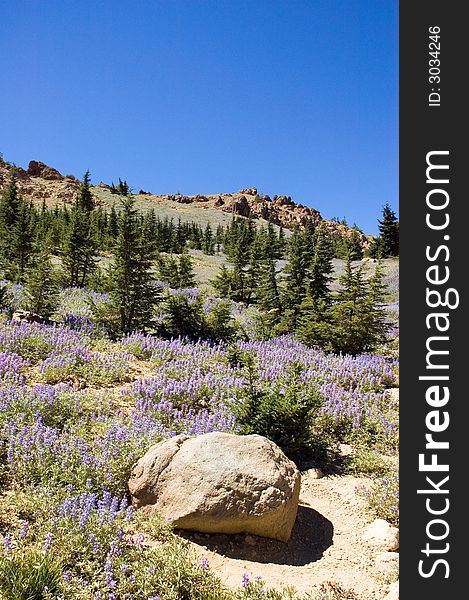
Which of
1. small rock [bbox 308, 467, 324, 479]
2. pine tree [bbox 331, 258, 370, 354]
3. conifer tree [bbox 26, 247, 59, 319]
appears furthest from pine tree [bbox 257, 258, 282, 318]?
small rock [bbox 308, 467, 324, 479]

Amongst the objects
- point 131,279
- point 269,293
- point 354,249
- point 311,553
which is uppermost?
point 354,249

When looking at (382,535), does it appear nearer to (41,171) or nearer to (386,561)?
(386,561)

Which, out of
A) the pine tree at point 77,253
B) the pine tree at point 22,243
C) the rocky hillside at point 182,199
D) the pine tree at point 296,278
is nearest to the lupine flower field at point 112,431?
the pine tree at point 296,278

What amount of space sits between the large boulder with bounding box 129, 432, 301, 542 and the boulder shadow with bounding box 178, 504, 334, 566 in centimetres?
8

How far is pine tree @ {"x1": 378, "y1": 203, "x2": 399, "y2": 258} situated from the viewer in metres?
48.6

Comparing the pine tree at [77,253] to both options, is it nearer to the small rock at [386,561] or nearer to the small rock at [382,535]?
the small rock at [382,535]

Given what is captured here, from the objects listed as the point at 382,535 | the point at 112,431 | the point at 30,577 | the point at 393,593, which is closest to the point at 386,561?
the point at 382,535

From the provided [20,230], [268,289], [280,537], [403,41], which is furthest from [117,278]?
[20,230]

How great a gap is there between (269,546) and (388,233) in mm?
51206

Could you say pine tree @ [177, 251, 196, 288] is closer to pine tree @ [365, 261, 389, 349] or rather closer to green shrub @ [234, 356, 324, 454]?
pine tree @ [365, 261, 389, 349]

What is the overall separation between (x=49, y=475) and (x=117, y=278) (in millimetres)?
9623

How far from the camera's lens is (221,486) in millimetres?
4523

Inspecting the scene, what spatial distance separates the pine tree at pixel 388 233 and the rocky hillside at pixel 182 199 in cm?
5351

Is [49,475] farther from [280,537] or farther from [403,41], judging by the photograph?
[403,41]
